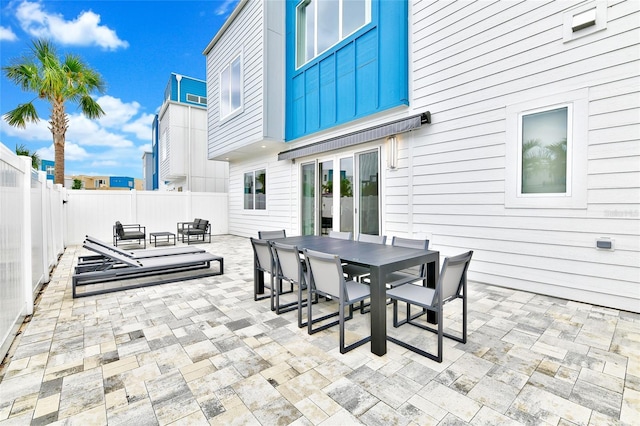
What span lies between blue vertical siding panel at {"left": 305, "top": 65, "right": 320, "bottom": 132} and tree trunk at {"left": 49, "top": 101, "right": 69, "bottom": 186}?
8.79 m

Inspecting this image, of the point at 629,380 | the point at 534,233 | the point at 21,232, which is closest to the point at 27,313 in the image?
the point at 21,232

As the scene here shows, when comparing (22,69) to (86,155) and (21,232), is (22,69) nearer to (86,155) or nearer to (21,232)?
(21,232)

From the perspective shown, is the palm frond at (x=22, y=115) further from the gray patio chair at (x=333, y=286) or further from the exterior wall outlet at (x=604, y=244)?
the exterior wall outlet at (x=604, y=244)

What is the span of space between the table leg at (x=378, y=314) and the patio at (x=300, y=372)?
10 centimetres

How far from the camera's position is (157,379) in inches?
85.4

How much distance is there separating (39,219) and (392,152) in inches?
241

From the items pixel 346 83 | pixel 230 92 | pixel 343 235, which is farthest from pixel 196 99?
pixel 343 235

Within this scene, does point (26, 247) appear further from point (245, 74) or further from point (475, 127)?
point (245, 74)

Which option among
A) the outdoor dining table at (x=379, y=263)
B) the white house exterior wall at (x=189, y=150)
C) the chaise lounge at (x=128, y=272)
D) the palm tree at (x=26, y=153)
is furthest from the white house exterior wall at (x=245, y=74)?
the palm tree at (x=26, y=153)

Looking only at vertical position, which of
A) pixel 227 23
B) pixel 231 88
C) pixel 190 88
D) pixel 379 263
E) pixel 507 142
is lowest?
pixel 379 263

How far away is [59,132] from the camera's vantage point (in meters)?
10.2

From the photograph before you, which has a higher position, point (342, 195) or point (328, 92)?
point (328, 92)

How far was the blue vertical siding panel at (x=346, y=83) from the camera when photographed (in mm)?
6395

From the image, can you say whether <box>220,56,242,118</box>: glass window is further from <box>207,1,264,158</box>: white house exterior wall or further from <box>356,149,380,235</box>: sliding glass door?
<box>356,149,380,235</box>: sliding glass door
